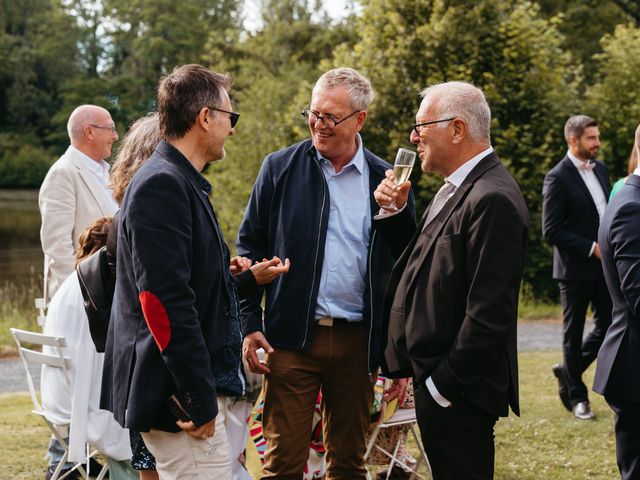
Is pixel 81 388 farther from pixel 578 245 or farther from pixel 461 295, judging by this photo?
pixel 578 245

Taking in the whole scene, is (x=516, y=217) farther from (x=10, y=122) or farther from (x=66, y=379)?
(x=10, y=122)

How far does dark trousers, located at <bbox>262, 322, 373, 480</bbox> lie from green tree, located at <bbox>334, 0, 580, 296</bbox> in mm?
10602

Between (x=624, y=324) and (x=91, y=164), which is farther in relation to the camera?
(x=91, y=164)

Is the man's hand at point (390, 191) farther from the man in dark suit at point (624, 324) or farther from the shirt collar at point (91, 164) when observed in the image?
the shirt collar at point (91, 164)

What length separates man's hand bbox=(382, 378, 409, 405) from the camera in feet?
15.0

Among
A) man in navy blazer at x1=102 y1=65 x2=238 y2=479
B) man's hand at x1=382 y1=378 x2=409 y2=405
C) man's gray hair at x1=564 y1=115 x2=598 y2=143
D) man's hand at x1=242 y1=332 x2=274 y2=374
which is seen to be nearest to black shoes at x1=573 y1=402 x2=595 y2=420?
man's gray hair at x1=564 y1=115 x2=598 y2=143

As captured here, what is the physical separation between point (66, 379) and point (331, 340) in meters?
1.61

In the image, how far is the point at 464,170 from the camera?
3.48 metres

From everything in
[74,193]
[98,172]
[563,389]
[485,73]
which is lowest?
[563,389]

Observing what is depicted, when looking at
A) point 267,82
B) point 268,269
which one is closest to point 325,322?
point 268,269

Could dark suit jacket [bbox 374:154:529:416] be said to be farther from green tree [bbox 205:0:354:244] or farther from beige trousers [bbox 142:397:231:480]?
green tree [bbox 205:0:354:244]

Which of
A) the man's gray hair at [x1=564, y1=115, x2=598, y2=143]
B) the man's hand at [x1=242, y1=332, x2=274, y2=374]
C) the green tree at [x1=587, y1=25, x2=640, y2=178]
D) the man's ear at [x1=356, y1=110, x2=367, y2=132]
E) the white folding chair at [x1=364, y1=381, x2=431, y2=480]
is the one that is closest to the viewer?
the man's hand at [x1=242, y1=332, x2=274, y2=374]

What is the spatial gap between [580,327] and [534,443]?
111 centimetres

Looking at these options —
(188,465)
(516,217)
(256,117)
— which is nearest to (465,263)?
(516,217)
